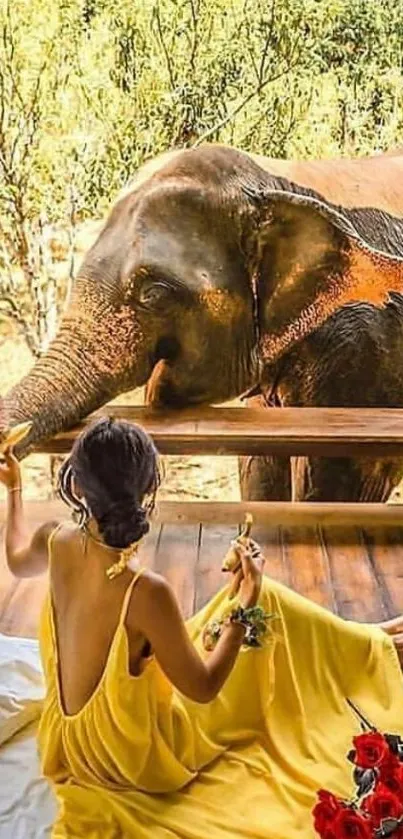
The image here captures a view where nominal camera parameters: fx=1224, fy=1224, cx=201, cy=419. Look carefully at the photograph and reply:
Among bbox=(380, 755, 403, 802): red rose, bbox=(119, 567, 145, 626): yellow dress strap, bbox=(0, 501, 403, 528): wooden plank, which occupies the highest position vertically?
bbox=(380, 755, 403, 802): red rose

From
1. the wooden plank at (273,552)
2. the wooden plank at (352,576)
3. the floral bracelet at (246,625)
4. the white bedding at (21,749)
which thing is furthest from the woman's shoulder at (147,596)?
the wooden plank at (273,552)

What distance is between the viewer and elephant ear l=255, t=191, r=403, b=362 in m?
2.96

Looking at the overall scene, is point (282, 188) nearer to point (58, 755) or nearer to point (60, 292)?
point (60, 292)

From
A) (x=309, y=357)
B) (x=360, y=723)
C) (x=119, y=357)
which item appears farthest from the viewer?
(x=309, y=357)

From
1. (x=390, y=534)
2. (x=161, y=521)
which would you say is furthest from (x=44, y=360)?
(x=390, y=534)

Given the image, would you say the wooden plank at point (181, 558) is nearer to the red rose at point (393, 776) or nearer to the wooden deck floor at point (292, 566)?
the wooden deck floor at point (292, 566)

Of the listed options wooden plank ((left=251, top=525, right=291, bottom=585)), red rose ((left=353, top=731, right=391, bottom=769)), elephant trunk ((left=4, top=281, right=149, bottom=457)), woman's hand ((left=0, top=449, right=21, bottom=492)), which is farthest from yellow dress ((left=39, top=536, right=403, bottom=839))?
elephant trunk ((left=4, top=281, right=149, bottom=457))

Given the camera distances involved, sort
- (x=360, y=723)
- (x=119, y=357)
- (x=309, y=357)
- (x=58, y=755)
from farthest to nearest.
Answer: (x=309, y=357) < (x=119, y=357) < (x=360, y=723) < (x=58, y=755)

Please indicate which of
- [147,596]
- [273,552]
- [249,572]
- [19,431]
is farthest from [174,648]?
[273,552]

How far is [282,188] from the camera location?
3.07m

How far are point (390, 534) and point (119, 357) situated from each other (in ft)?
2.67

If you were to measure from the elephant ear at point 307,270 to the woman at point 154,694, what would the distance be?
1.34m

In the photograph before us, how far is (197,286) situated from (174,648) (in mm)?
1503

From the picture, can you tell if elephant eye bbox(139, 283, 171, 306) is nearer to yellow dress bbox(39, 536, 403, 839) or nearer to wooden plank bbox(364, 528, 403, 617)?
wooden plank bbox(364, 528, 403, 617)
